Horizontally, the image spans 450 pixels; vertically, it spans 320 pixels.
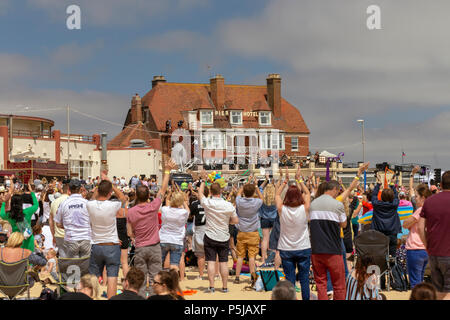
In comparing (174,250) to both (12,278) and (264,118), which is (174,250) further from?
(264,118)

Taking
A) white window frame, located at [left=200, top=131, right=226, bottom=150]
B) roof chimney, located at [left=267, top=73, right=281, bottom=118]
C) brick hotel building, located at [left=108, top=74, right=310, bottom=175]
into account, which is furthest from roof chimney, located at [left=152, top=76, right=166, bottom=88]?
roof chimney, located at [left=267, top=73, right=281, bottom=118]

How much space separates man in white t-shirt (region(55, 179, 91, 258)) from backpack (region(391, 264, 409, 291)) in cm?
553

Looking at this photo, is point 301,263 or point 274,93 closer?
point 301,263

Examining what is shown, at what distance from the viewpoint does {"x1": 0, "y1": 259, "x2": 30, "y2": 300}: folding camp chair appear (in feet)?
29.3

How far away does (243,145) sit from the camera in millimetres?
65688

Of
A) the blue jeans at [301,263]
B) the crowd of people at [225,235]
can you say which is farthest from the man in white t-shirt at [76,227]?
the blue jeans at [301,263]

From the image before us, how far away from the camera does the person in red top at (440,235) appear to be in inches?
270

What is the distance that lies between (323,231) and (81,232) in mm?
3532

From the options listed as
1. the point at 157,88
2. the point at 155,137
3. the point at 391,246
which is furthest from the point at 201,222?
the point at 157,88

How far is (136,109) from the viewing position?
64.6 m

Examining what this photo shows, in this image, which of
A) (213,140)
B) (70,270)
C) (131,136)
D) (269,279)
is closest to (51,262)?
(70,270)

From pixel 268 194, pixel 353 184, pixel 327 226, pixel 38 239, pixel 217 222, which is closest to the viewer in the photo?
pixel 327 226

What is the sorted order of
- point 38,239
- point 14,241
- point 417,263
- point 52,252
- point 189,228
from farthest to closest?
1. point 38,239
2. point 189,228
3. point 52,252
4. point 417,263
5. point 14,241

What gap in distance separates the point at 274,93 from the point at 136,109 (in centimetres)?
1572
